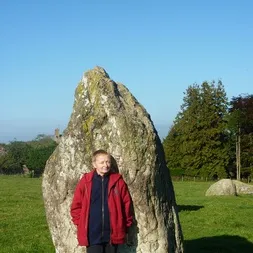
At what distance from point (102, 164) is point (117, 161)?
469mm

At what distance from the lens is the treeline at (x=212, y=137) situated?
6688 cm

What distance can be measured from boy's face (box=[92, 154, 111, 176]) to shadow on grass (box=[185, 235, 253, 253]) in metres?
5.10

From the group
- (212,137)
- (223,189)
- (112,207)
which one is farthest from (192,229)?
(212,137)

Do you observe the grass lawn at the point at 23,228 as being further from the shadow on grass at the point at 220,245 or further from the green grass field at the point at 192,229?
the shadow on grass at the point at 220,245

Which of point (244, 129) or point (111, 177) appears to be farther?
point (244, 129)

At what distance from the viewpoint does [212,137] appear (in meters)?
68.8

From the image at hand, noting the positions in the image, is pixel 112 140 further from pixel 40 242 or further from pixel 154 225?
pixel 40 242

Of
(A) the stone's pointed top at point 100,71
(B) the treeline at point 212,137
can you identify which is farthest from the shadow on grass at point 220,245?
(B) the treeline at point 212,137

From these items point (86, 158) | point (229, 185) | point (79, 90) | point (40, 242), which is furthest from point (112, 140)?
point (229, 185)

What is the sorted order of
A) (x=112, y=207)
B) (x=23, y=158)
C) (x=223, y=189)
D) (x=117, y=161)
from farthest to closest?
1. (x=23, y=158)
2. (x=223, y=189)
3. (x=117, y=161)
4. (x=112, y=207)

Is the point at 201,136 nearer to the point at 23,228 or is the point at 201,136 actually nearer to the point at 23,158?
the point at 23,158

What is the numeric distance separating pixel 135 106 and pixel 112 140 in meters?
0.87

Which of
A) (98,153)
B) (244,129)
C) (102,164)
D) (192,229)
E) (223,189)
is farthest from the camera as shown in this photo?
(244,129)

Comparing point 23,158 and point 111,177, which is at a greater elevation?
point 23,158
